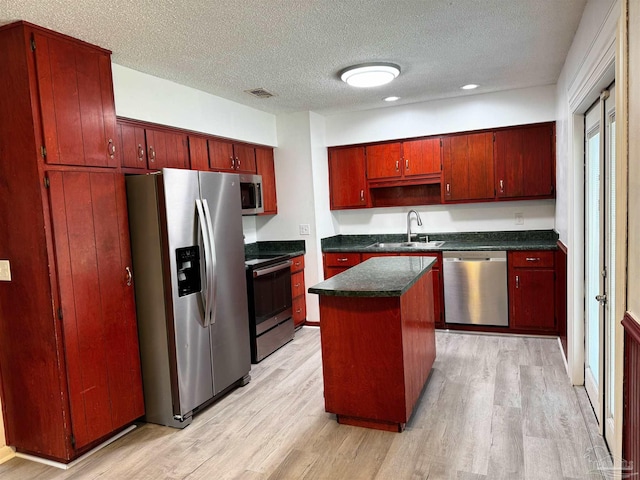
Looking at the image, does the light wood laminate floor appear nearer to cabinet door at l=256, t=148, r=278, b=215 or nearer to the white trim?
the white trim

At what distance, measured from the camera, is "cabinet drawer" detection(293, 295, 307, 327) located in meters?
4.74

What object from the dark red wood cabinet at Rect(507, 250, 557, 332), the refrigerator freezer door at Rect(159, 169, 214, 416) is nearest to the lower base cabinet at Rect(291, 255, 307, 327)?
the refrigerator freezer door at Rect(159, 169, 214, 416)


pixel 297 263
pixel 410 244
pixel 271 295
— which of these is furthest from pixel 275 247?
pixel 410 244

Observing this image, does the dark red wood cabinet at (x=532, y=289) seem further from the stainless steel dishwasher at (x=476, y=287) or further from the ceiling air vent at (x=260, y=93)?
the ceiling air vent at (x=260, y=93)

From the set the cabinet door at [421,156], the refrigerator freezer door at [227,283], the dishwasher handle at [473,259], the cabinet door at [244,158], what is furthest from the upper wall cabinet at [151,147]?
the dishwasher handle at [473,259]

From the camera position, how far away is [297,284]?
15.6 feet

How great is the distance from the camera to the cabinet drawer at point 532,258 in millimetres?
4047

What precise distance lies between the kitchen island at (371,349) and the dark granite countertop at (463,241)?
1747 mm

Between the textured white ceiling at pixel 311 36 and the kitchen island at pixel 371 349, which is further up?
the textured white ceiling at pixel 311 36

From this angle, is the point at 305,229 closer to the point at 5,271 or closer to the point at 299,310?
the point at 299,310

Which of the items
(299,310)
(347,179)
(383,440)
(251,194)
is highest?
(347,179)

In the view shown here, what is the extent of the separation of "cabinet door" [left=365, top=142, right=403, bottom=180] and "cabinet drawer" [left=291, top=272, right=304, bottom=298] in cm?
140

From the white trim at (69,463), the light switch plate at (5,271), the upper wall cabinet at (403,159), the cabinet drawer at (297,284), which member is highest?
the upper wall cabinet at (403,159)

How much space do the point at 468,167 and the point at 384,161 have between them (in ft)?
3.02
